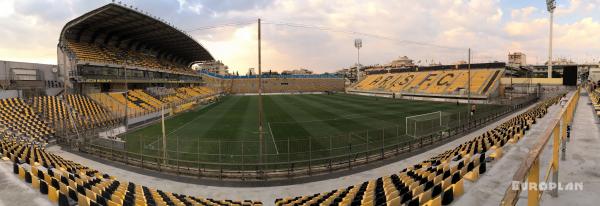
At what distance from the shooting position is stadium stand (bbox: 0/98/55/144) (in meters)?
21.1

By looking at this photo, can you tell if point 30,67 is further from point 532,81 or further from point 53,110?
point 532,81

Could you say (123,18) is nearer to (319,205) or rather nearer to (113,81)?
(113,81)

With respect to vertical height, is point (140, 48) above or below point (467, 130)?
above

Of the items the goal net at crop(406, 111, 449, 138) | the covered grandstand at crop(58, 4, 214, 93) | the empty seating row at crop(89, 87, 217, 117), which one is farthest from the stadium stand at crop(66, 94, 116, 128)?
the goal net at crop(406, 111, 449, 138)

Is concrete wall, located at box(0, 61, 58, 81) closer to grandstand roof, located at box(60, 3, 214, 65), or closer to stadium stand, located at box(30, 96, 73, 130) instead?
grandstand roof, located at box(60, 3, 214, 65)

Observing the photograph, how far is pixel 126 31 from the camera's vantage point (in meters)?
45.9

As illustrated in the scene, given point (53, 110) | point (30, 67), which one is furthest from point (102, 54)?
point (53, 110)

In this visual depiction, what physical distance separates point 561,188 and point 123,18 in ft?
151

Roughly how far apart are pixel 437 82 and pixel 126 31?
2456 inches

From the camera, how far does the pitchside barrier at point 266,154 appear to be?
14867 millimetres

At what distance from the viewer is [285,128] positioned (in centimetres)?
2667

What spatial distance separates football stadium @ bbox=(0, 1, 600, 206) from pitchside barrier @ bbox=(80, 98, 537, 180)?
4.3 inches

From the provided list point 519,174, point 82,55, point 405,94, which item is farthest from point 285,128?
point 405,94

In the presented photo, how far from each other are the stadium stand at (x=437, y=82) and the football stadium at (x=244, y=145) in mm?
1448
